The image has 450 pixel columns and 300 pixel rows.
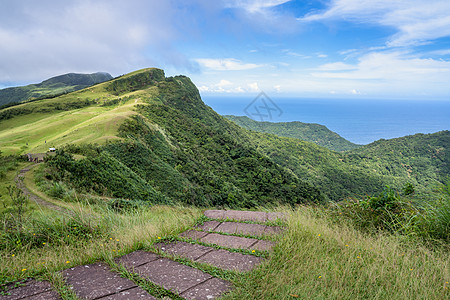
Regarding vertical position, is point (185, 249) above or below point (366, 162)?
above

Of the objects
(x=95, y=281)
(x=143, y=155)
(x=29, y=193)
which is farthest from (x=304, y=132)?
(x=95, y=281)

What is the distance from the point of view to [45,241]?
316 centimetres

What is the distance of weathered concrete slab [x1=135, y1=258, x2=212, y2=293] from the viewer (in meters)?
2.11

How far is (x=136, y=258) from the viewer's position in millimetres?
2633

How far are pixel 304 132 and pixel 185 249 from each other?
141m

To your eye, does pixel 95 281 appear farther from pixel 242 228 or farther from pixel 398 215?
pixel 398 215

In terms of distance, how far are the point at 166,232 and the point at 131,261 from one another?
0.75m

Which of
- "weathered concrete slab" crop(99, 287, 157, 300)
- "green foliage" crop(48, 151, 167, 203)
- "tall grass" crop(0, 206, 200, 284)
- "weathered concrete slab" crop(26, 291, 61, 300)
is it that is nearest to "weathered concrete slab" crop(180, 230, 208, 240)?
"tall grass" crop(0, 206, 200, 284)

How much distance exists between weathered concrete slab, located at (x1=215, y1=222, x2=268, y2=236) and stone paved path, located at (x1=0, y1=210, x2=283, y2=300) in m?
0.02

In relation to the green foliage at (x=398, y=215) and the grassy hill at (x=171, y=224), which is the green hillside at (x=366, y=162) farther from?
the green foliage at (x=398, y=215)

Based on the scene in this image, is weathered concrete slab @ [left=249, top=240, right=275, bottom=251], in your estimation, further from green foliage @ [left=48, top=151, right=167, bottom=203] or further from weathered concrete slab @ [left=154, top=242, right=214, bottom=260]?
green foliage @ [left=48, top=151, right=167, bottom=203]

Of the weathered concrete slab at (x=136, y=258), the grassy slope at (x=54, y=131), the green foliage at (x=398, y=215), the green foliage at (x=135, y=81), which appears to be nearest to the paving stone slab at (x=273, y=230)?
the green foliage at (x=398, y=215)

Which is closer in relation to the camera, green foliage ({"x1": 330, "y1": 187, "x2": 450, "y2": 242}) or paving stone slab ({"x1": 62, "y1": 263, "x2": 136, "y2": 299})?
paving stone slab ({"x1": 62, "y1": 263, "x2": 136, "y2": 299})

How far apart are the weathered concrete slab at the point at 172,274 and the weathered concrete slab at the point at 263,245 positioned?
787 mm
